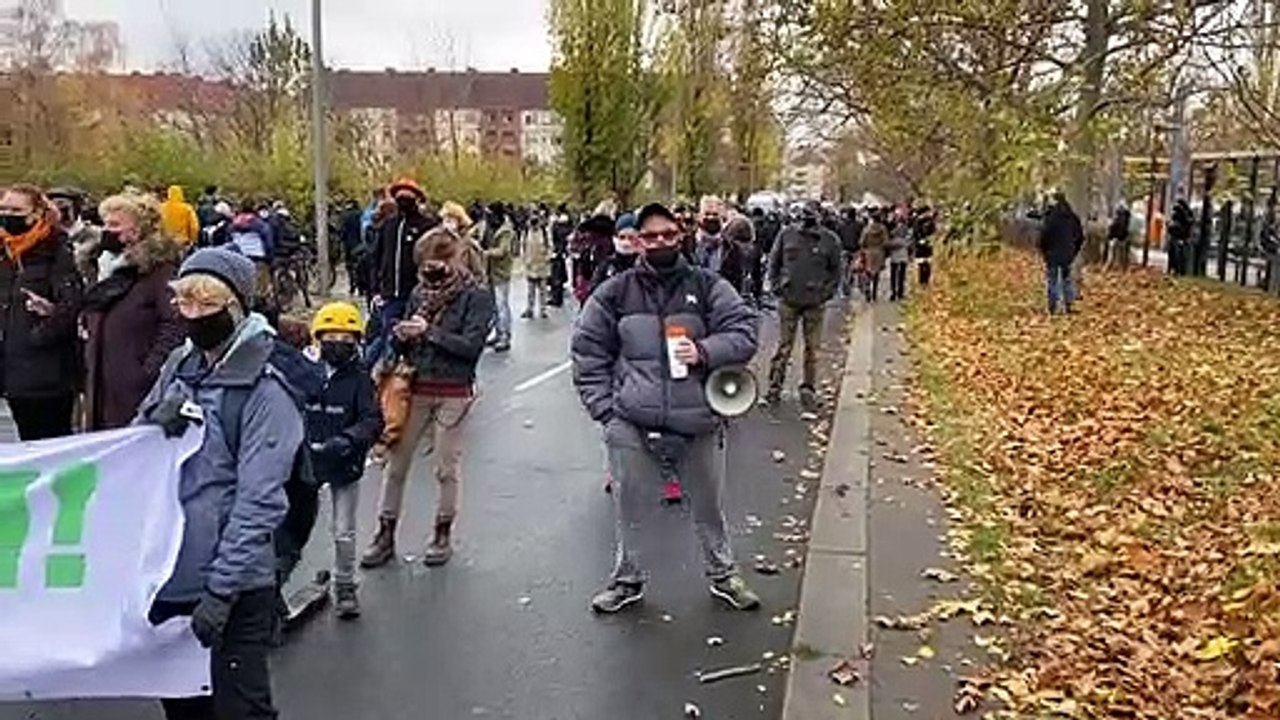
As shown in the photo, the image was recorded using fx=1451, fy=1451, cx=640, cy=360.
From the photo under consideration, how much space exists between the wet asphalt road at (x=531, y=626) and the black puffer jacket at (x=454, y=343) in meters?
0.96

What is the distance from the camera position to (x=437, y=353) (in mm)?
7137

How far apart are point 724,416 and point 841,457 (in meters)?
4.10

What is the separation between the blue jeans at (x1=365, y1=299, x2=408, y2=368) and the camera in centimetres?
744

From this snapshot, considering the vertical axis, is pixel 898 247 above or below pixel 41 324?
below

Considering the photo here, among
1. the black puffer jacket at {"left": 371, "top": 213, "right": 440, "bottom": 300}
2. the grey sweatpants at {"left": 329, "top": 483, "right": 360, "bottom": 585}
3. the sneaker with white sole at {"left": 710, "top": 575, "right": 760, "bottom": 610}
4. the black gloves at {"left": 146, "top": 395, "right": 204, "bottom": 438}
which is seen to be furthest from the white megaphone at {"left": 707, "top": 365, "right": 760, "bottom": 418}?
the black puffer jacket at {"left": 371, "top": 213, "right": 440, "bottom": 300}

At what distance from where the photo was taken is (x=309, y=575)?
693 centimetres

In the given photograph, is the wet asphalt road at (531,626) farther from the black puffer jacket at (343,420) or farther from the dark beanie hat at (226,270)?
the dark beanie hat at (226,270)

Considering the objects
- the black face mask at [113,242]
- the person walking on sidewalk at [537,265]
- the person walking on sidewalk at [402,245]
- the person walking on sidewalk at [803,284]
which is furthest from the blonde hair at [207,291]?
the person walking on sidewalk at [537,265]

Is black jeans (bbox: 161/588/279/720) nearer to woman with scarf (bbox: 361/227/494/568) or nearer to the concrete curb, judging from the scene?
the concrete curb

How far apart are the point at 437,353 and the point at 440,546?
100 centimetres

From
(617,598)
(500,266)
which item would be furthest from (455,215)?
(500,266)

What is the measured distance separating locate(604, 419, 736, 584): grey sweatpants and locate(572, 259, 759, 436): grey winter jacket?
0.11 metres

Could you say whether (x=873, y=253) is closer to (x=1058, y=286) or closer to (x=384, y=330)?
(x=1058, y=286)

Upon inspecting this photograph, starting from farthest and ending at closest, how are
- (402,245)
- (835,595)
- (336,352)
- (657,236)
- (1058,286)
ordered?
1. (1058,286)
2. (402,245)
3. (835,595)
4. (657,236)
5. (336,352)
